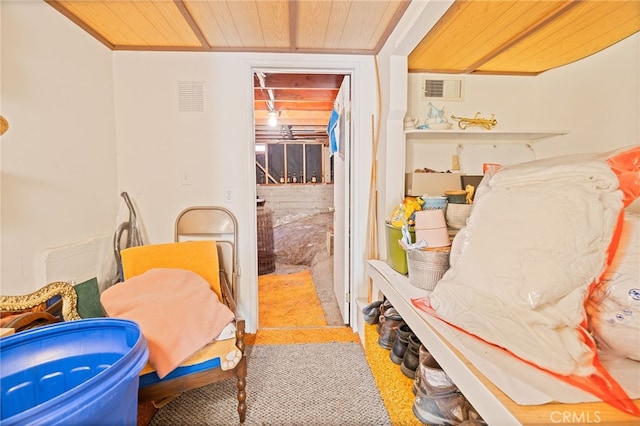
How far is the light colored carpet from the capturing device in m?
1.43

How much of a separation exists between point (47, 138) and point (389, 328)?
6.31 ft

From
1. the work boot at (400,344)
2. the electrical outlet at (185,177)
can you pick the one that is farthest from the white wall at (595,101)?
the electrical outlet at (185,177)

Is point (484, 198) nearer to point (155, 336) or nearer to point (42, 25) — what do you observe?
point (155, 336)

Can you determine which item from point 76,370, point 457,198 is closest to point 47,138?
point 76,370

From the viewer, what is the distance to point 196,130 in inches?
83.5

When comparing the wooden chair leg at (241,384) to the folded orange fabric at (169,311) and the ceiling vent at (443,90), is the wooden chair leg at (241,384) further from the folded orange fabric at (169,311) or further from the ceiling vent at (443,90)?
the ceiling vent at (443,90)

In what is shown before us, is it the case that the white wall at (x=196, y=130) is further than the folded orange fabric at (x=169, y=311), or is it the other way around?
the white wall at (x=196, y=130)

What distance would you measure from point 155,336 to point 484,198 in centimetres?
138

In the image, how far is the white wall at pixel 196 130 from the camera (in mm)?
2066

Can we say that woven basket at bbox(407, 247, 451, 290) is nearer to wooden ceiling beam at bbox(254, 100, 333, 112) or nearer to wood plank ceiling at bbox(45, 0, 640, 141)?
wood plank ceiling at bbox(45, 0, 640, 141)

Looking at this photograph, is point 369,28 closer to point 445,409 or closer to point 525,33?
point 525,33

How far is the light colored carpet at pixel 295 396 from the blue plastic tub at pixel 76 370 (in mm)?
769

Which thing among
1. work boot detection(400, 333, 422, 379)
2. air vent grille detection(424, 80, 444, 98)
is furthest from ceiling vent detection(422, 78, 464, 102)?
work boot detection(400, 333, 422, 379)

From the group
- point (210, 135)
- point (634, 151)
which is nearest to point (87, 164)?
point (210, 135)
